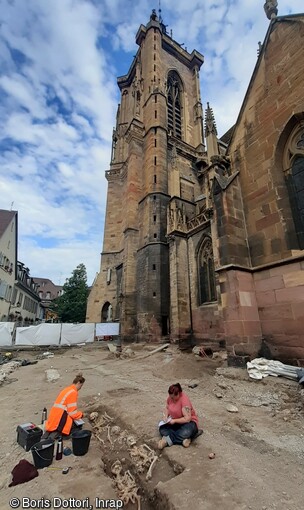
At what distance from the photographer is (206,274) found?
13.1 metres

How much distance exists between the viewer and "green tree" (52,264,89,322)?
2845 centimetres

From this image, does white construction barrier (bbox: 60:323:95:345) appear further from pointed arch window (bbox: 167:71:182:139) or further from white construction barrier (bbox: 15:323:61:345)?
pointed arch window (bbox: 167:71:182:139)

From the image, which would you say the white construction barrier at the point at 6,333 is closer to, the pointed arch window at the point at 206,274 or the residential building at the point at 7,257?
the residential building at the point at 7,257

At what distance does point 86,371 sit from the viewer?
903 cm

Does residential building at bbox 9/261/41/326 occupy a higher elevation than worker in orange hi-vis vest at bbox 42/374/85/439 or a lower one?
higher

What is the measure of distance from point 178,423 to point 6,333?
1594 centimetres

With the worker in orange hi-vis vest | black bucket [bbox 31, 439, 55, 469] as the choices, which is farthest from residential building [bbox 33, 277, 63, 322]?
black bucket [bbox 31, 439, 55, 469]

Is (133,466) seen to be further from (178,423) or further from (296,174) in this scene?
(296,174)

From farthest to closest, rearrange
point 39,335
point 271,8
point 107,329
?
point 107,329 < point 39,335 < point 271,8

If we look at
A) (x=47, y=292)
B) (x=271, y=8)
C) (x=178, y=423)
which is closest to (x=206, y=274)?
(x=178, y=423)

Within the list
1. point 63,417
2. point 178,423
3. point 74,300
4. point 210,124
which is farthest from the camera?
point 74,300

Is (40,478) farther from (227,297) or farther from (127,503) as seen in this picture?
(227,297)

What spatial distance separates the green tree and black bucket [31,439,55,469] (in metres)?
27.2

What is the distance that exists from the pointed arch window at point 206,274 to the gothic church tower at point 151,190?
1.12m
